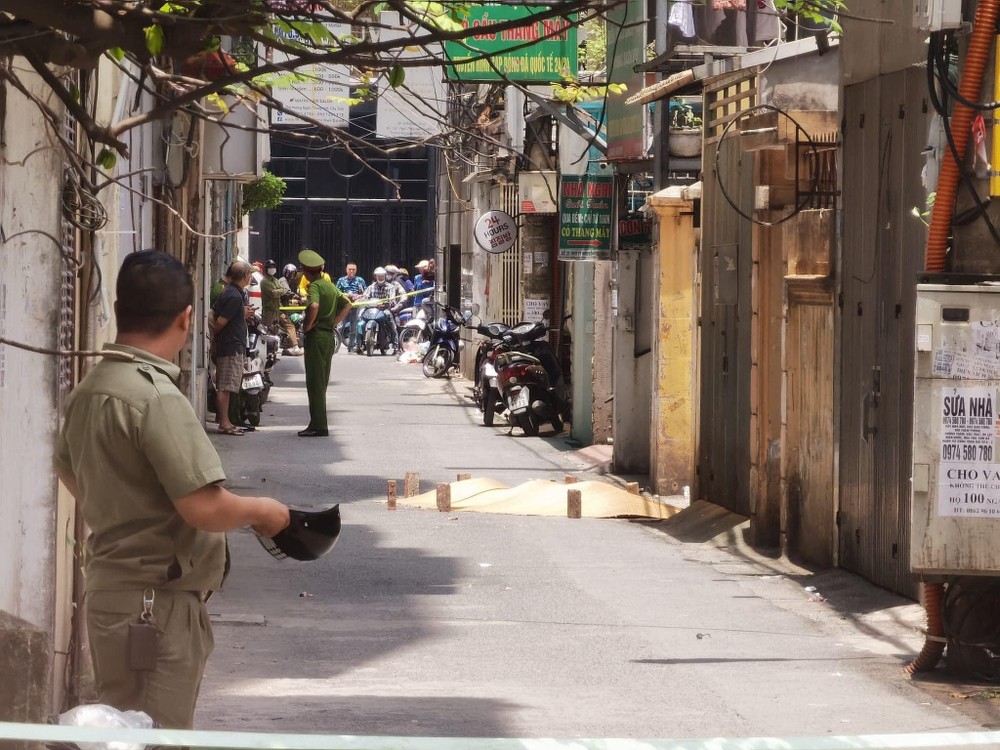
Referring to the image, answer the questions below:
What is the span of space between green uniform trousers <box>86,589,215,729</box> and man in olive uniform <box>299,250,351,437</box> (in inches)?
596

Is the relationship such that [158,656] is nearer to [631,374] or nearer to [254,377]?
[631,374]

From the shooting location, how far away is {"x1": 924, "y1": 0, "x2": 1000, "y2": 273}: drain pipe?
7.88 metres

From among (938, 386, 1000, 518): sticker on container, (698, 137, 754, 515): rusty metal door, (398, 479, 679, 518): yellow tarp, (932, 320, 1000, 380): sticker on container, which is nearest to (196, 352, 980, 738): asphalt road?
(398, 479, 679, 518): yellow tarp

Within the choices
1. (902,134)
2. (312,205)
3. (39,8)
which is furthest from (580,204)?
(312,205)

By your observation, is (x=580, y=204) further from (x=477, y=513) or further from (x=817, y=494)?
(x=817, y=494)

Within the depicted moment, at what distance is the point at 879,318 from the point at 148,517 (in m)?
6.91

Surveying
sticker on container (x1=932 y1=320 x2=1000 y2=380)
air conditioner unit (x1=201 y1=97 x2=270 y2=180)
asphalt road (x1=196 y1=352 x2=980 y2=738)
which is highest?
air conditioner unit (x1=201 y1=97 x2=270 y2=180)

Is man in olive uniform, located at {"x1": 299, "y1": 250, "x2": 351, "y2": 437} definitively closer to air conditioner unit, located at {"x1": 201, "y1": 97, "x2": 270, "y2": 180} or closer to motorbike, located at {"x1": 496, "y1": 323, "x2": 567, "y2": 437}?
motorbike, located at {"x1": 496, "y1": 323, "x2": 567, "y2": 437}

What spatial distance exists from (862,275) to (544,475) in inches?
283

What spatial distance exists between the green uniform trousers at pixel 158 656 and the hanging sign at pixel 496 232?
20.1 metres

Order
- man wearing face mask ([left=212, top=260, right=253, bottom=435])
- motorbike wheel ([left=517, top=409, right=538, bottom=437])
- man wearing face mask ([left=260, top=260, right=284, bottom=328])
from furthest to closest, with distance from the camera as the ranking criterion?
man wearing face mask ([left=260, top=260, right=284, bottom=328])
motorbike wheel ([left=517, top=409, right=538, bottom=437])
man wearing face mask ([left=212, top=260, right=253, bottom=435])

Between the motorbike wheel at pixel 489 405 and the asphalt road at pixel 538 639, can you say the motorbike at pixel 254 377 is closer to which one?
the motorbike wheel at pixel 489 405

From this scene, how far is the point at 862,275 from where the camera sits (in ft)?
35.2

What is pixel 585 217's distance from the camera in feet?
59.7
